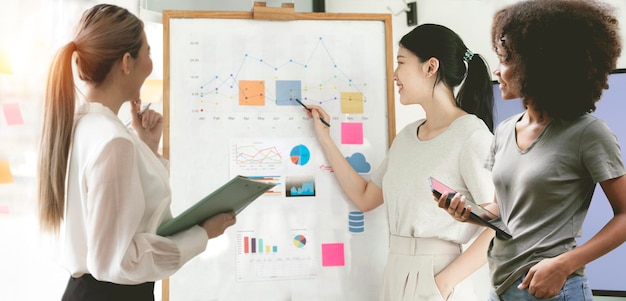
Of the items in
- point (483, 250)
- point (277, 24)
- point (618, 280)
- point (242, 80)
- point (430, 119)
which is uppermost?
point (277, 24)

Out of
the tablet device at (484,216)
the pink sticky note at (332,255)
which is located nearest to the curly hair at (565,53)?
the tablet device at (484,216)

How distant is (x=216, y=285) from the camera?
1.94m

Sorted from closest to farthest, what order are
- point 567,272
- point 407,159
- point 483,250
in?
point 567,272, point 483,250, point 407,159

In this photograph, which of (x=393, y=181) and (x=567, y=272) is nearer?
(x=567, y=272)

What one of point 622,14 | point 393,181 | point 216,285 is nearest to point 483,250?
point 393,181

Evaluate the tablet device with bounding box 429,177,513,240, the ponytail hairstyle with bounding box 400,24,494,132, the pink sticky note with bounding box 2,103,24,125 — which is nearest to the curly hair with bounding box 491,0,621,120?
the tablet device with bounding box 429,177,513,240

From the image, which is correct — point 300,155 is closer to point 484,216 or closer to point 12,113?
point 484,216

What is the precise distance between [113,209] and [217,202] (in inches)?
9.8

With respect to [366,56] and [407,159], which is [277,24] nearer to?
[366,56]

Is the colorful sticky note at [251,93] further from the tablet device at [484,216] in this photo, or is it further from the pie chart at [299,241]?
the tablet device at [484,216]

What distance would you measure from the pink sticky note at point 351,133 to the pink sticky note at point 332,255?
369 mm

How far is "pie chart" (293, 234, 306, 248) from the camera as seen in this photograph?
1.99 meters

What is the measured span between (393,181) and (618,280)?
982 mm

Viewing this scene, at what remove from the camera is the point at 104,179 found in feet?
3.90
